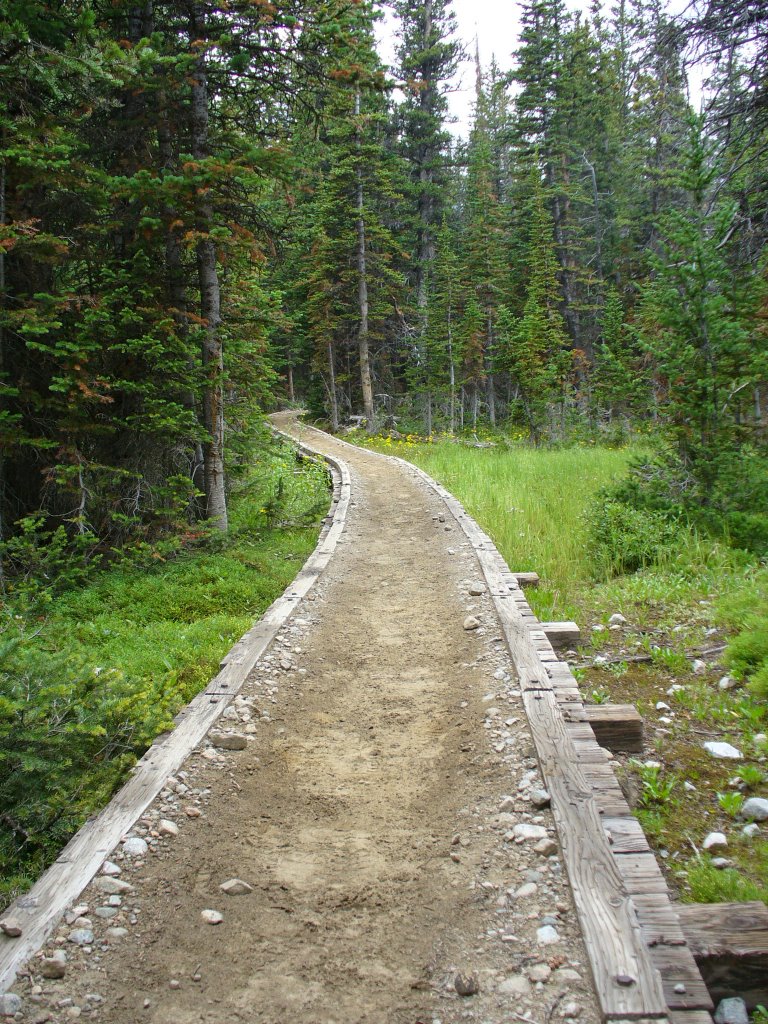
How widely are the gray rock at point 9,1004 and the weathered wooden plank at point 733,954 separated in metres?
2.47

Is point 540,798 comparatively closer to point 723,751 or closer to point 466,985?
point 466,985

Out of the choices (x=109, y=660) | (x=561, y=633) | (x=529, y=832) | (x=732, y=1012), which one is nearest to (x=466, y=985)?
(x=529, y=832)

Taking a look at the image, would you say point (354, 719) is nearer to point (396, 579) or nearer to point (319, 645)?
point (319, 645)

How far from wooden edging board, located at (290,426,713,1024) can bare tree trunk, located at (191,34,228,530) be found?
6565mm

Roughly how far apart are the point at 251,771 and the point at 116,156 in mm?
8856

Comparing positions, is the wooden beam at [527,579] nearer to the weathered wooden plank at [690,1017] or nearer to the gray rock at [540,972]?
the gray rock at [540,972]

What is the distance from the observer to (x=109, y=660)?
5.89m

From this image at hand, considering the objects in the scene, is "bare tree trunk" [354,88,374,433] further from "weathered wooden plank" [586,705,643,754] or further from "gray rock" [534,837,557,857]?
"gray rock" [534,837,557,857]

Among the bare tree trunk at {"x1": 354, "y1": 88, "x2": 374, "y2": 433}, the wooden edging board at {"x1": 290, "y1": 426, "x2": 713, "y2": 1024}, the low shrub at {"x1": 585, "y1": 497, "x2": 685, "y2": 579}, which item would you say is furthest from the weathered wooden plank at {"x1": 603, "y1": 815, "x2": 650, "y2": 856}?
the bare tree trunk at {"x1": 354, "y1": 88, "x2": 374, "y2": 433}

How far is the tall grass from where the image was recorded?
8.05 metres

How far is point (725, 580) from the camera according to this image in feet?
22.4

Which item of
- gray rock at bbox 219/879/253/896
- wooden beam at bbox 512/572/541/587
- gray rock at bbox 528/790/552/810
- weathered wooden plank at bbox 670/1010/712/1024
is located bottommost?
gray rock at bbox 219/879/253/896

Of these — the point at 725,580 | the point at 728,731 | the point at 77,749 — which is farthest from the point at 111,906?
the point at 725,580

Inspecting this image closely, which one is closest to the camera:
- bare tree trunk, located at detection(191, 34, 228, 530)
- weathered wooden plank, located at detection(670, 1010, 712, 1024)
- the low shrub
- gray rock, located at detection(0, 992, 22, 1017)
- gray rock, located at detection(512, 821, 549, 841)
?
weathered wooden plank, located at detection(670, 1010, 712, 1024)
